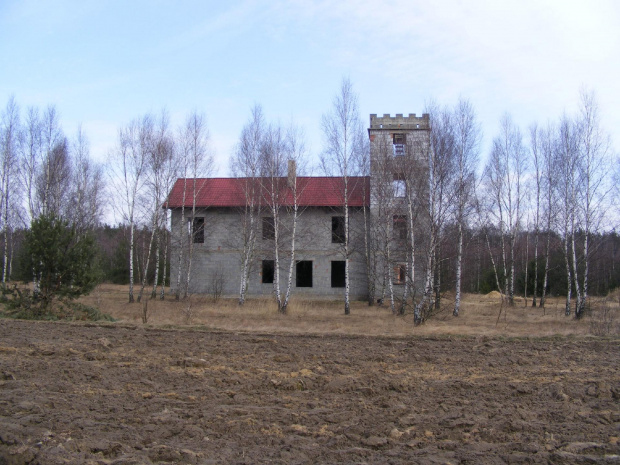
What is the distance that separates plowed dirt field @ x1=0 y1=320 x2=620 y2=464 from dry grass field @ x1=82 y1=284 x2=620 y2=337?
4013 mm

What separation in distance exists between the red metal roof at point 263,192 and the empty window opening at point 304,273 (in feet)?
12.6

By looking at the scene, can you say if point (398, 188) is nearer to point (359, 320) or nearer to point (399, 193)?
point (399, 193)

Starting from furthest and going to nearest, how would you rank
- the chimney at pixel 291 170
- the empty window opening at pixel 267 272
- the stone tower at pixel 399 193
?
the empty window opening at pixel 267 272 → the chimney at pixel 291 170 → the stone tower at pixel 399 193

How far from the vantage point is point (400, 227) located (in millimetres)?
23797

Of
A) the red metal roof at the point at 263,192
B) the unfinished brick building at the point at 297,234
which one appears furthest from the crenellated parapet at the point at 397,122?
the red metal roof at the point at 263,192

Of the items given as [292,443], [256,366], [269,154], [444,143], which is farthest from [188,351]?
[269,154]

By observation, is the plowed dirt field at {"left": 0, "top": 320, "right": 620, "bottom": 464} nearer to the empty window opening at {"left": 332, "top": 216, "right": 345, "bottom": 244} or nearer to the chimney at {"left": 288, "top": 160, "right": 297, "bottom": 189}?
the chimney at {"left": 288, "top": 160, "right": 297, "bottom": 189}

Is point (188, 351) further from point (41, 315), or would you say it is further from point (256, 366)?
point (41, 315)

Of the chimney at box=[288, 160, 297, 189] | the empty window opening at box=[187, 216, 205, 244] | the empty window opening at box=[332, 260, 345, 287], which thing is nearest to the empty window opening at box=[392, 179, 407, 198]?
the chimney at box=[288, 160, 297, 189]

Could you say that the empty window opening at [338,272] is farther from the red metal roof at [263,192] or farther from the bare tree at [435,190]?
the bare tree at [435,190]

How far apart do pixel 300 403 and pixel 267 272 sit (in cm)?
2469

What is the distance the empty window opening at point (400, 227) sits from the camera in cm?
2325

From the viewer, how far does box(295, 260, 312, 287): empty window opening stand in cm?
3166

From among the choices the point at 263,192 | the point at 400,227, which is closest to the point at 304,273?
the point at 263,192
